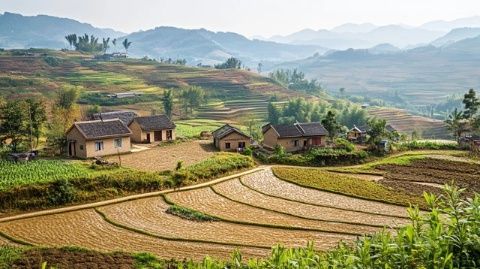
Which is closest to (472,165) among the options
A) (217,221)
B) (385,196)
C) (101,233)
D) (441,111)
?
(385,196)

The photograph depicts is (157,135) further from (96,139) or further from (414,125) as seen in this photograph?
(414,125)

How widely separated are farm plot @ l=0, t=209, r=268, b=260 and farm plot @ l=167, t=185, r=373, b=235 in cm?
421

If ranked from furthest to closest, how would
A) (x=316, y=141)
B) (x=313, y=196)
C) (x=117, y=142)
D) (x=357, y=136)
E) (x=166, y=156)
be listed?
1. (x=357, y=136)
2. (x=316, y=141)
3. (x=166, y=156)
4. (x=117, y=142)
5. (x=313, y=196)

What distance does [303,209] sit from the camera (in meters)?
26.9

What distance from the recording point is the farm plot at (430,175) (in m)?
31.8

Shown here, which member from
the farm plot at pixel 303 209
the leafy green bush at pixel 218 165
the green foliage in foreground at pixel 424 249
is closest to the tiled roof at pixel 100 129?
the leafy green bush at pixel 218 165

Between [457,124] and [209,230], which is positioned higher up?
[457,124]

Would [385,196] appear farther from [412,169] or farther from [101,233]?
[101,233]

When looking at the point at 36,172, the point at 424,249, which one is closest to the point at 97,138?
the point at 36,172

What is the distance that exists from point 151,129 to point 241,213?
848 inches

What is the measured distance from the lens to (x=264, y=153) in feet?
136

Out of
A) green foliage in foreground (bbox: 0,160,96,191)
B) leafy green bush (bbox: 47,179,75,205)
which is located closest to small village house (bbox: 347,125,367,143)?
green foliage in foreground (bbox: 0,160,96,191)

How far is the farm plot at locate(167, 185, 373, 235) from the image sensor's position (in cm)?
2355

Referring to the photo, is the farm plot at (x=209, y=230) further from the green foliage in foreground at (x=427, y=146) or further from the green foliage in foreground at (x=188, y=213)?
the green foliage in foreground at (x=427, y=146)
